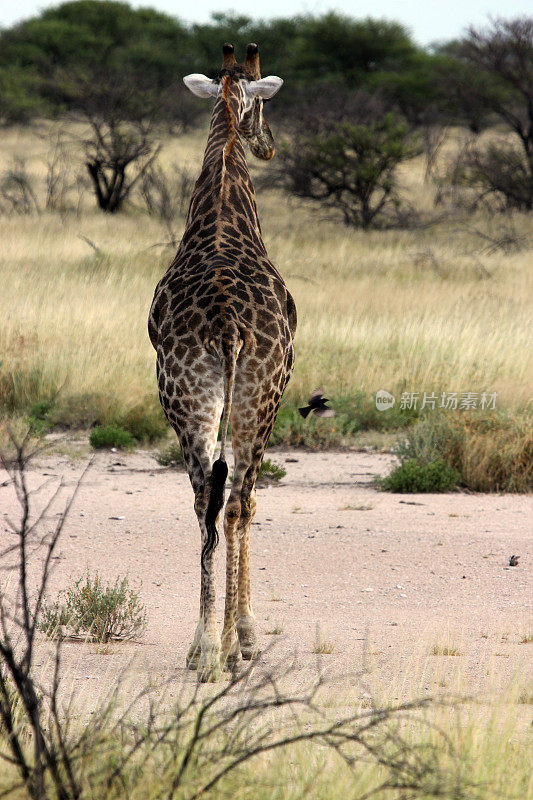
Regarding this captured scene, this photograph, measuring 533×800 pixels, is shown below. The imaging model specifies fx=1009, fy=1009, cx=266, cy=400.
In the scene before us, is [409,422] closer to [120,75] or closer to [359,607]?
[359,607]

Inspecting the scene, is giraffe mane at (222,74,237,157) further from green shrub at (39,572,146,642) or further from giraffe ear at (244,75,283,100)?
green shrub at (39,572,146,642)

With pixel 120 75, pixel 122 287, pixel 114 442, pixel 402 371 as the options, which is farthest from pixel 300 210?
pixel 114 442

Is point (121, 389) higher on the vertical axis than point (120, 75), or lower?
lower

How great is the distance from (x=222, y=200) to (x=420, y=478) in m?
3.52

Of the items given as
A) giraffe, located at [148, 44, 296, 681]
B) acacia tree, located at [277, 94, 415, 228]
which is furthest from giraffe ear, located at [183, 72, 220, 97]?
acacia tree, located at [277, 94, 415, 228]

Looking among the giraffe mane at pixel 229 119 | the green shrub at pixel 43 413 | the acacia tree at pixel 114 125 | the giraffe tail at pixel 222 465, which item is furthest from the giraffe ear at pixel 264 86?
the acacia tree at pixel 114 125

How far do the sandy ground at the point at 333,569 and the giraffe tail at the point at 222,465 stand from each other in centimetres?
49

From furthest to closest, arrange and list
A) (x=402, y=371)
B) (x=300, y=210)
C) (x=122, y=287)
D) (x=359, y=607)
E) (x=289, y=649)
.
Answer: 1. (x=300, y=210)
2. (x=122, y=287)
3. (x=402, y=371)
4. (x=359, y=607)
5. (x=289, y=649)

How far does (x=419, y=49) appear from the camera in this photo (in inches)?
1454

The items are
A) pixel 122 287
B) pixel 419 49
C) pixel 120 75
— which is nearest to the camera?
pixel 122 287

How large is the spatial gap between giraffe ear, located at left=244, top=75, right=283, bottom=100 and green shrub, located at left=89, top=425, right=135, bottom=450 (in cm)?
393

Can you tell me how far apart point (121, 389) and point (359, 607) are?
4.58 metres

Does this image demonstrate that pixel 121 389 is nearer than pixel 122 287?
Yes

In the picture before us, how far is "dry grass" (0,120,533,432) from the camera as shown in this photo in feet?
31.4
